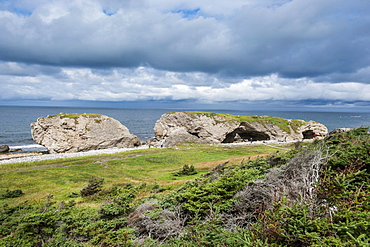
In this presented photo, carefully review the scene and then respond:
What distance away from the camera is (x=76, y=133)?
187 feet

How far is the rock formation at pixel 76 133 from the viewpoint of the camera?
5553 centimetres

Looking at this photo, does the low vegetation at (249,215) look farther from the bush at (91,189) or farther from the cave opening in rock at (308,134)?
the cave opening in rock at (308,134)

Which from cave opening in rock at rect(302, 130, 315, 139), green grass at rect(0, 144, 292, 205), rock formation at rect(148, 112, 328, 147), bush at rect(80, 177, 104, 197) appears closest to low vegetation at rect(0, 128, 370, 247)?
bush at rect(80, 177, 104, 197)

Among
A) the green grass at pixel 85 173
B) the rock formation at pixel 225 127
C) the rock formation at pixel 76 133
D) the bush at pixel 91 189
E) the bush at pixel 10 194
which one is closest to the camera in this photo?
the bush at pixel 91 189

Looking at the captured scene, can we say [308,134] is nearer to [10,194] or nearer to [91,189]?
[91,189]

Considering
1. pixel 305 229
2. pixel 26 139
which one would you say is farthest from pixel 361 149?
pixel 26 139

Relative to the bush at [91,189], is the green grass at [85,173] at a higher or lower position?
lower

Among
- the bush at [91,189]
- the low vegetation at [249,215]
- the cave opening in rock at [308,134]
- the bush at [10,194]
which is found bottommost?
the cave opening in rock at [308,134]

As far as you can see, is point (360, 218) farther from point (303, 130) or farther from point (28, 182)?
point (303, 130)

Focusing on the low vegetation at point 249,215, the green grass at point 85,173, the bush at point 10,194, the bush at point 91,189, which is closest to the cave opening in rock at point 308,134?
the green grass at point 85,173

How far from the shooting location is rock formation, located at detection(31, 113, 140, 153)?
55.5 meters

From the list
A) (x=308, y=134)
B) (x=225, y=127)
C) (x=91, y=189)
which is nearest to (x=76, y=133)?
(x=225, y=127)

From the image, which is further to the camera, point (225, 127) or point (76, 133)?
point (225, 127)

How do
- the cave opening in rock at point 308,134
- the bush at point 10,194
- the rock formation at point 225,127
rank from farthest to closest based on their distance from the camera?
the cave opening in rock at point 308,134
the rock formation at point 225,127
the bush at point 10,194
